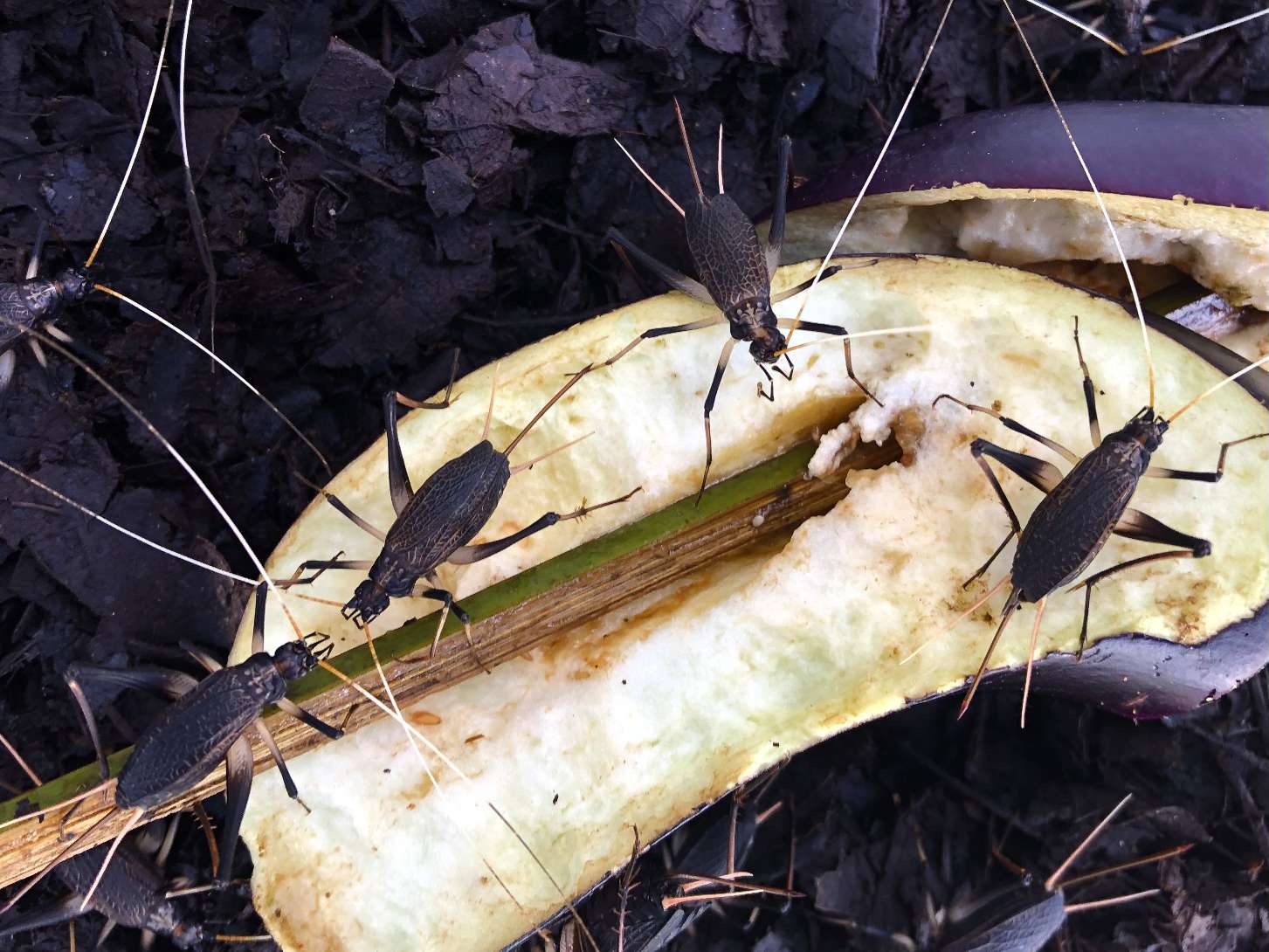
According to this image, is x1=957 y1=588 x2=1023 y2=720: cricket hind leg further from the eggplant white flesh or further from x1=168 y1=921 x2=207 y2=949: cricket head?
x1=168 y1=921 x2=207 y2=949: cricket head

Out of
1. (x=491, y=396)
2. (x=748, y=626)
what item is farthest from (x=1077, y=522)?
(x=491, y=396)

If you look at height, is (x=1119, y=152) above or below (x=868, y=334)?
above

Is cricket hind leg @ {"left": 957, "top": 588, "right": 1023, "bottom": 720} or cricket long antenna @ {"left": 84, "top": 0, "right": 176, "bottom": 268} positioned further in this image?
cricket long antenna @ {"left": 84, "top": 0, "right": 176, "bottom": 268}

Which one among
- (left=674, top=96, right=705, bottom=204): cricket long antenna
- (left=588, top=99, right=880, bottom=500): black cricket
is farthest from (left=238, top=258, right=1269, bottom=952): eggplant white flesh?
(left=674, top=96, right=705, bottom=204): cricket long antenna

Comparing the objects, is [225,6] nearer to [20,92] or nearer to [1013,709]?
[20,92]

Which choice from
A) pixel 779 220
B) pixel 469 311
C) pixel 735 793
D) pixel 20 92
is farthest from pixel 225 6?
pixel 735 793

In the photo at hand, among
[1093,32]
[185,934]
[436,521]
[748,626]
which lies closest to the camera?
[436,521]

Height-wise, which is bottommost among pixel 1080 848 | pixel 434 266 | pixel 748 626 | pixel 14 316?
pixel 1080 848

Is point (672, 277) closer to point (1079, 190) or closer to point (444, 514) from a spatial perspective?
point (444, 514)
